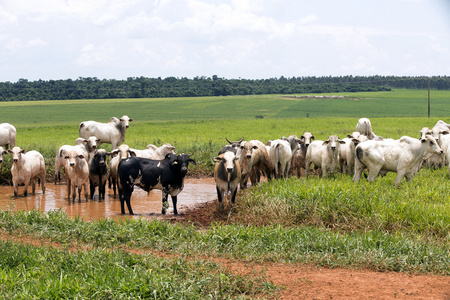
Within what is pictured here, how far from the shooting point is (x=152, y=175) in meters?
11.7

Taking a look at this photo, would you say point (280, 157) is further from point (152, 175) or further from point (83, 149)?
point (83, 149)

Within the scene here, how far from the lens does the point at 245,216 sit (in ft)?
→ 33.6

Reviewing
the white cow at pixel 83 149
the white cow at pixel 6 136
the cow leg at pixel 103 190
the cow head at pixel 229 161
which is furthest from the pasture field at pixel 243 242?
the white cow at pixel 6 136

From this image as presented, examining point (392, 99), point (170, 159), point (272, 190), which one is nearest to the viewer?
point (272, 190)

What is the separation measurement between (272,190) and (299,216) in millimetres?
1289

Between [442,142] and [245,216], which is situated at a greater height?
[442,142]

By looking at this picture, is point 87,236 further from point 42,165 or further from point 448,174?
point 448,174

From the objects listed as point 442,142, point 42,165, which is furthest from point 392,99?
point 42,165

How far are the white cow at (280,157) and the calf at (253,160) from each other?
20 centimetres

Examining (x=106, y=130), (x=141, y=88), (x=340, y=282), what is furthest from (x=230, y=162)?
(x=141, y=88)

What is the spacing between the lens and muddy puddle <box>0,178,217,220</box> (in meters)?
11.9

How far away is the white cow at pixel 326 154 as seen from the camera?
1378 cm

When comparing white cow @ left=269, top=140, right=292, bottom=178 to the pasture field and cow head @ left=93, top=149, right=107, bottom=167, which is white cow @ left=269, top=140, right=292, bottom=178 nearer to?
the pasture field

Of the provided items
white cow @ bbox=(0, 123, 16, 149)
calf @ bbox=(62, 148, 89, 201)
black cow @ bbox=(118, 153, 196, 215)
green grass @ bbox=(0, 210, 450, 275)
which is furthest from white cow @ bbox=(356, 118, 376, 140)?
white cow @ bbox=(0, 123, 16, 149)
